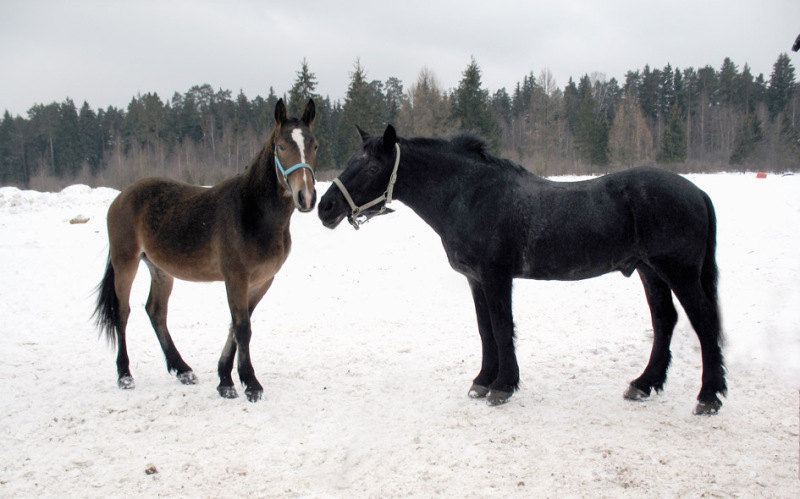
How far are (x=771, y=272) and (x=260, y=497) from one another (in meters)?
8.40

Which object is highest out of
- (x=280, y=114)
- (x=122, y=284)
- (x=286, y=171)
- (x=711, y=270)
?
(x=280, y=114)

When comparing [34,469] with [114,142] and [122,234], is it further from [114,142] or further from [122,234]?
[114,142]

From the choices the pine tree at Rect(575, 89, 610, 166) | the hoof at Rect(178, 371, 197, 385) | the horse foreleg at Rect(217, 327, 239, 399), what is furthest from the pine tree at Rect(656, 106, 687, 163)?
the hoof at Rect(178, 371, 197, 385)

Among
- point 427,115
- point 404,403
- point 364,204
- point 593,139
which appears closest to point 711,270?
point 404,403

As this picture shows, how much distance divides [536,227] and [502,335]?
3.21 ft

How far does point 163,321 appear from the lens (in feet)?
17.5

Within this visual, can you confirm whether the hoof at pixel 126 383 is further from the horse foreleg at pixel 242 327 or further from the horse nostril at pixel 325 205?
the horse nostril at pixel 325 205

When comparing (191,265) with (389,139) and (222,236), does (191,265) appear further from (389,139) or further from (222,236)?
(389,139)

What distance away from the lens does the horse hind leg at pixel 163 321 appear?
5.08m

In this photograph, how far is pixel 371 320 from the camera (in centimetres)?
738

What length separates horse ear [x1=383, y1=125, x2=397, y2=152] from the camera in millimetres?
4050

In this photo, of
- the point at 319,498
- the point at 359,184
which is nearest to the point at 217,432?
the point at 319,498

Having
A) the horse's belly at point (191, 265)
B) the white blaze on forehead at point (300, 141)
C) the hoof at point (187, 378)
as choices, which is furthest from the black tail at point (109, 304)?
the white blaze on forehead at point (300, 141)

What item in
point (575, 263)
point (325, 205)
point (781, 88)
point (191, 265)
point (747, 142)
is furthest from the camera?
point (781, 88)
